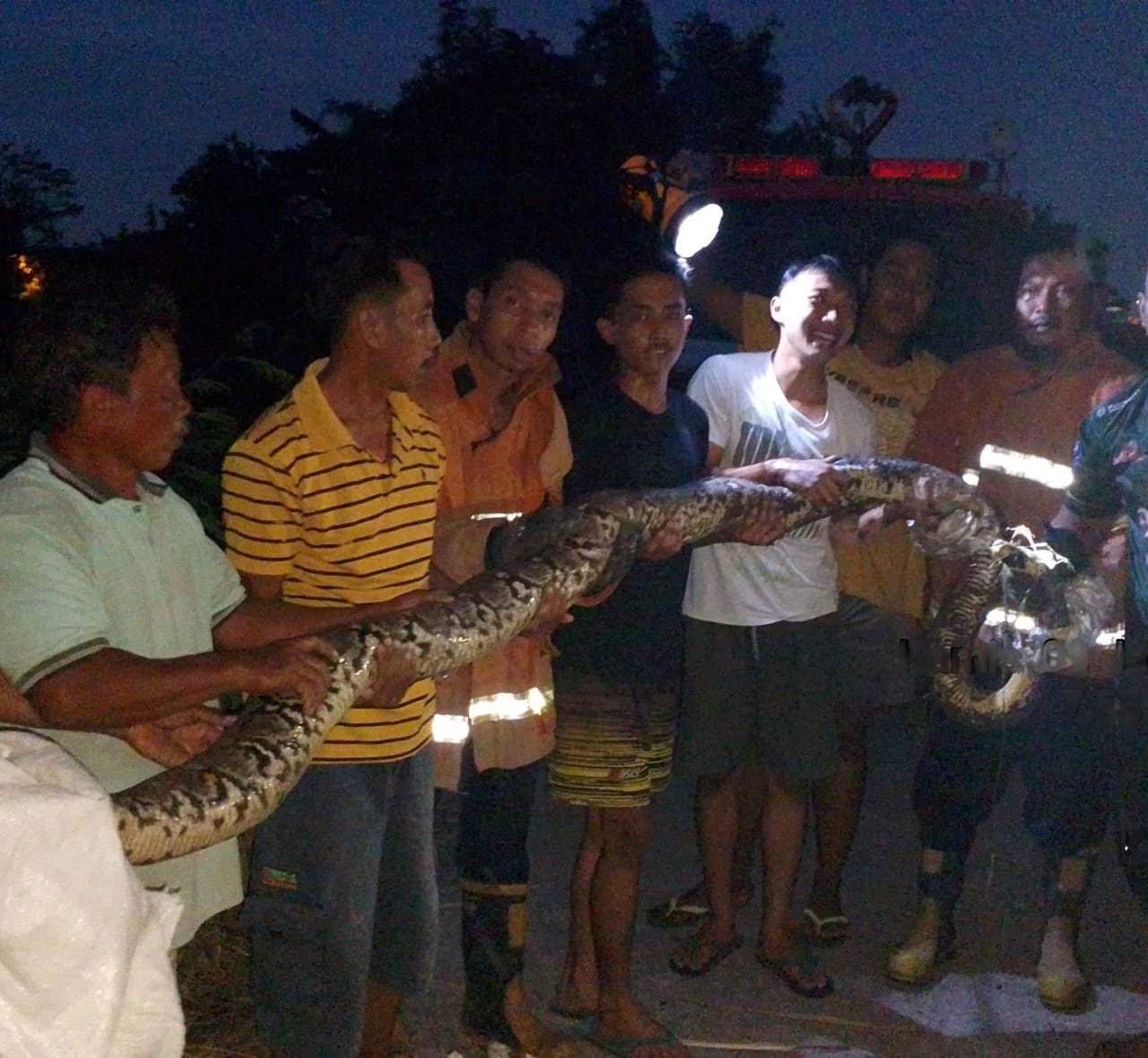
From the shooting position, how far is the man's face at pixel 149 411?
239 centimetres

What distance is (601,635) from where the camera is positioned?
373 cm

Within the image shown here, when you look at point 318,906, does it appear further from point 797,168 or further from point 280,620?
point 797,168

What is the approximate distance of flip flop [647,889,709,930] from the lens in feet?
15.2

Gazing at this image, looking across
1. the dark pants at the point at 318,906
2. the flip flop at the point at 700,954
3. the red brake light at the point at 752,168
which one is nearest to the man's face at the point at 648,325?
the dark pants at the point at 318,906

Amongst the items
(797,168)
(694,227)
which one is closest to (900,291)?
(694,227)

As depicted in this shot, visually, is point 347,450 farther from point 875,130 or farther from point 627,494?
point 875,130

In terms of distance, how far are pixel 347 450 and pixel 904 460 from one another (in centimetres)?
210

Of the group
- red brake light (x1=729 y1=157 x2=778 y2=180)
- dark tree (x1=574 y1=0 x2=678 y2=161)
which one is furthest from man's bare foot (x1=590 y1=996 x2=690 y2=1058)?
dark tree (x1=574 y1=0 x2=678 y2=161)

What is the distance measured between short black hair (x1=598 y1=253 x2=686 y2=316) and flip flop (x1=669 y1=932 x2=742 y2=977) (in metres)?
2.22

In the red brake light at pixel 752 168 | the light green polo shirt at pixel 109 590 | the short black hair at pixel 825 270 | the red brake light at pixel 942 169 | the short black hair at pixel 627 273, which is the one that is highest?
the red brake light at pixel 942 169

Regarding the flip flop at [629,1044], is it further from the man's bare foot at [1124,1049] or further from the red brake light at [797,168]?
the red brake light at [797,168]

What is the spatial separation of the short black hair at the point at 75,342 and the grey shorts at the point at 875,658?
2.83 m

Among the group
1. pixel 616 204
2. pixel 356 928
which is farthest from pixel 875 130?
pixel 356 928

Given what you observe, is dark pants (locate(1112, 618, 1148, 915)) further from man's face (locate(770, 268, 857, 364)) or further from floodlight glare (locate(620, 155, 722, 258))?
floodlight glare (locate(620, 155, 722, 258))
